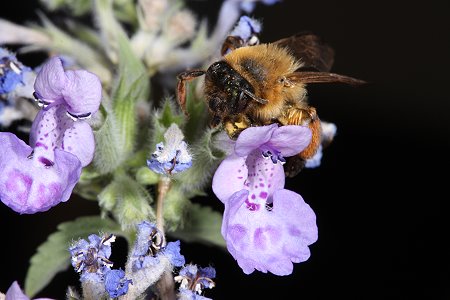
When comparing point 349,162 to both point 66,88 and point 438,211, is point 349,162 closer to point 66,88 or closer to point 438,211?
point 438,211

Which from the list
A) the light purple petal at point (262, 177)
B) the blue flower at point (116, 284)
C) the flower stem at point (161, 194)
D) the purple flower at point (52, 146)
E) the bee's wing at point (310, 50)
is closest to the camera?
the blue flower at point (116, 284)

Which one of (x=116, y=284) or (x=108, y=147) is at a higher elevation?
(x=108, y=147)

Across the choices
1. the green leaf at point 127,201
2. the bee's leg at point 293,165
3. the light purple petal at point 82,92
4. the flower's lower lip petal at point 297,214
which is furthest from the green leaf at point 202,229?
the light purple petal at point 82,92

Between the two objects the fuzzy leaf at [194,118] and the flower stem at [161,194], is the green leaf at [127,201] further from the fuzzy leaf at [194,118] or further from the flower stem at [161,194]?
the fuzzy leaf at [194,118]

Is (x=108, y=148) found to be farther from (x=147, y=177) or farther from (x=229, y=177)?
(x=229, y=177)

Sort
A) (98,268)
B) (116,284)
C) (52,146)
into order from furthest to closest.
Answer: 1. (52,146)
2. (98,268)
3. (116,284)

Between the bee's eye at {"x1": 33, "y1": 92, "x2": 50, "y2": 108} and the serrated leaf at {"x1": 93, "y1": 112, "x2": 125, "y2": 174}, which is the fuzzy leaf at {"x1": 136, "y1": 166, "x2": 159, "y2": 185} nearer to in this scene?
the serrated leaf at {"x1": 93, "y1": 112, "x2": 125, "y2": 174}

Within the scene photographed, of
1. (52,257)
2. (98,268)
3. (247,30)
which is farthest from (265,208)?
(52,257)
